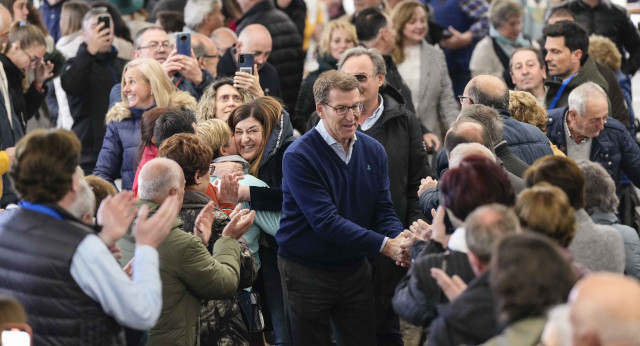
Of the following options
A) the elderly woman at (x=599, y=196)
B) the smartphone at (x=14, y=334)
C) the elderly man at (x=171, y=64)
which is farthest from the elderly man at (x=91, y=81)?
the smartphone at (x=14, y=334)

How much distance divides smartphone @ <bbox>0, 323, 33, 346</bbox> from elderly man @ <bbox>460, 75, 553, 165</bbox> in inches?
124

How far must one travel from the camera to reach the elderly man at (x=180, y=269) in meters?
4.40

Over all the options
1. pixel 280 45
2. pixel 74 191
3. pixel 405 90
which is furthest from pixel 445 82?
pixel 74 191

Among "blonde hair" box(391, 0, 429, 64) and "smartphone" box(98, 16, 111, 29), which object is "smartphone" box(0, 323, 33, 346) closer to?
"smartphone" box(98, 16, 111, 29)

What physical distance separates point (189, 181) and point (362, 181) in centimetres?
95

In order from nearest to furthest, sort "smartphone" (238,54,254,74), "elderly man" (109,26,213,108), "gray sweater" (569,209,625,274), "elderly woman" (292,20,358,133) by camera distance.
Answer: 1. "gray sweater" (569,209,625,274)
2. "smartphone" (238,54,254,74)
3. "elderly man" (109,26,213,108)
4. "elderly woman" (292,20,358,133)

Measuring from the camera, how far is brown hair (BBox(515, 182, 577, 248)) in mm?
3641

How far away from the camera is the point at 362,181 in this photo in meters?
5.29

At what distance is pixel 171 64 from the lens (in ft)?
23.7

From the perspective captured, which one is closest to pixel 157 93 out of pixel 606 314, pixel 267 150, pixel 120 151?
pixel 120 151

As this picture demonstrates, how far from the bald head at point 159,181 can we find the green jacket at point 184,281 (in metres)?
0.04

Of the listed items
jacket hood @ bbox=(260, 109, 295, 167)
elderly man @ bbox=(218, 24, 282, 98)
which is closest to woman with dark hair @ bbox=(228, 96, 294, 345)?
jacket hood @ bbox=(260, 109, 295, 167)

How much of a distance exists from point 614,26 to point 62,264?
738cm

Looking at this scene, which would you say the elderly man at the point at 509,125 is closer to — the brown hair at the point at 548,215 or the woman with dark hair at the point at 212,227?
the woman with dark hair at the point at 212,227
